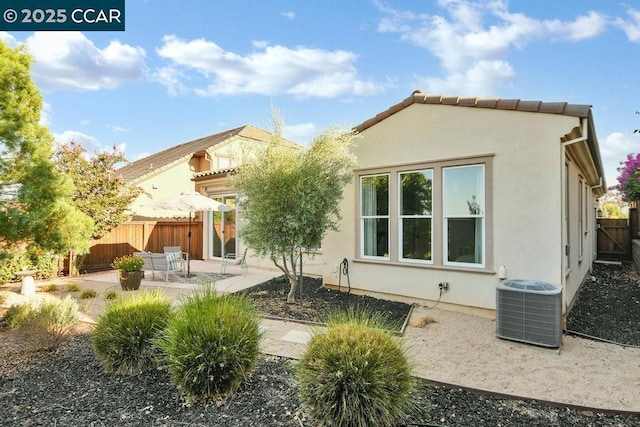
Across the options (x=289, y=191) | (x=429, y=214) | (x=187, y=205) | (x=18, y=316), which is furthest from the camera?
(x=187, y=205)

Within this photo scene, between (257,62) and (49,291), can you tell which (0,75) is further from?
(257,62)

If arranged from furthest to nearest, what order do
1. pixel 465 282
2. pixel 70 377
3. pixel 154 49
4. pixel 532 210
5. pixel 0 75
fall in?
1. pixel 154 49
2. pixel 465 282
3. pixel 532 210
4. pixel 0 75
5. pixel 70 377

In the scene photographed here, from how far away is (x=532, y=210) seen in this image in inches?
230

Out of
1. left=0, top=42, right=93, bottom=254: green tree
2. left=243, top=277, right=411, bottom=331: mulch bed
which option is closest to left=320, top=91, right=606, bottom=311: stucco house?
left=243, top=277, right=411, bottom=331: mulch bed

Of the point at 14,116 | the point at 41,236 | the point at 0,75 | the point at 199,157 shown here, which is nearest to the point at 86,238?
the point at 41,236

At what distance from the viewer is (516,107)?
19.4 ft

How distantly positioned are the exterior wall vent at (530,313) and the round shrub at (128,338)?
4.67 meters

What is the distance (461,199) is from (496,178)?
2.43 ft

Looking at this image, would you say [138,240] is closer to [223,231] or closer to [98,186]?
[98,186]

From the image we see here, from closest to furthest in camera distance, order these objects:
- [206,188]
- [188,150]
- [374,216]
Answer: [374,216] < [206,188] < [188,150]

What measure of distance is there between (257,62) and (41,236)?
27.0ft

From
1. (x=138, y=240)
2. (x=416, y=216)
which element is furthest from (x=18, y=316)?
(x=138, y=240)

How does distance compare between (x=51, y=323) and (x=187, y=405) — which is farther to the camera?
(x=51, y=323)

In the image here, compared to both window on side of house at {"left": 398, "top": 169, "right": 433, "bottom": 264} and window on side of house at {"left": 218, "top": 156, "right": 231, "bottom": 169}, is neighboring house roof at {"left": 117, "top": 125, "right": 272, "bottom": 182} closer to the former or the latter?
window on side of house at {"left": 218, "top": 156, "right": 231, "bottom": 169}
